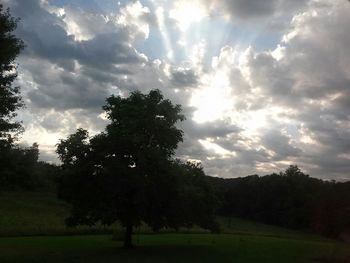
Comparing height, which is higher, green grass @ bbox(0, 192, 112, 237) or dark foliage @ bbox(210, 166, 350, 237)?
dark foliage @ bbox(210, 166, 350, 237)

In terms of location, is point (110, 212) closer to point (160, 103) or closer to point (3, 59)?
point (160, 103)

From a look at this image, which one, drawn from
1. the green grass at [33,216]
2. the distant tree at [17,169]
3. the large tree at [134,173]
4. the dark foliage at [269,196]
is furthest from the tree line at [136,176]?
the dark foliage at [269,196]

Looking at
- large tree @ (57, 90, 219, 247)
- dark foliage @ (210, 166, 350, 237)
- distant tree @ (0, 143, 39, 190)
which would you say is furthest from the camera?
dark foliage @ (210, 166, 350, 237)

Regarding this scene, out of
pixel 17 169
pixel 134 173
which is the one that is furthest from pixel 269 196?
pixel 17 169

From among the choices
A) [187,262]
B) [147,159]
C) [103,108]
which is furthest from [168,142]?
[187,262]

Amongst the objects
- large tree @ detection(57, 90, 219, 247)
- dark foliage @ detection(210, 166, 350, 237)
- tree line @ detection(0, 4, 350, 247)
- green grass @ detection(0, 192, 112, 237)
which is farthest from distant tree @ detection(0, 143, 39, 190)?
dark foliage @ detection(210, 166, 350, 237)

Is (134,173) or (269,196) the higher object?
(269,196)

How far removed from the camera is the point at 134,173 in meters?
40.1

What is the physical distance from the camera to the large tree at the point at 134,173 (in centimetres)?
4008

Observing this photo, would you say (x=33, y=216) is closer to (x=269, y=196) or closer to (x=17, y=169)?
(x=17, y=169)

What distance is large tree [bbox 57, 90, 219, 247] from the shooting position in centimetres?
4008

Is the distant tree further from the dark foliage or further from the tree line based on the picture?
the dark foliage

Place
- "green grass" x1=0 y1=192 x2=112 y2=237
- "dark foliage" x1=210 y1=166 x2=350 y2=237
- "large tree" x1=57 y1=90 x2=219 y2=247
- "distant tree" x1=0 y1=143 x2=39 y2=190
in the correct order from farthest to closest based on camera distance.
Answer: "dark foliage" x1=210 y1=166 x2=350 y2=237, "green grass" x1=0 y1=192 x2=112 y2=237, "large tree" x1=57 y1=90 x2=219 y2=247, "distant tree" x1=0 y1=143 x2=39 y2=190

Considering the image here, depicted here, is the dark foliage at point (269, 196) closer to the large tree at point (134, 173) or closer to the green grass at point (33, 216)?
the green grass at point (33, 216)
